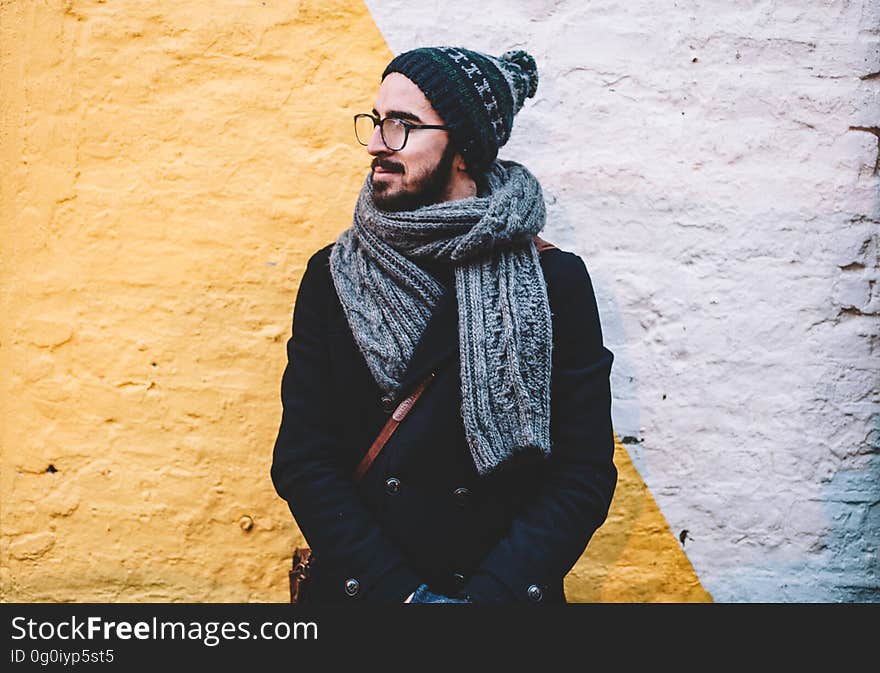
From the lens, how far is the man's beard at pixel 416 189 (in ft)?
7.06

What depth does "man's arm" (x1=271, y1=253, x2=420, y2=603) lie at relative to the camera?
2.04m

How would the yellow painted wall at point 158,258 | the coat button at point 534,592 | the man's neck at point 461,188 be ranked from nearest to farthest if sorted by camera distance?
the coat button at point 534,592 → the man's neck at point 461,188 → the yellow painted wall at point 158,258

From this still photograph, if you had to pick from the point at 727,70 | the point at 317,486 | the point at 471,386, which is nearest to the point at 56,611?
the point at 317,486

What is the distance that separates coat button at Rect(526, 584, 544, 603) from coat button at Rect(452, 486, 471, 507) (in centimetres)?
26

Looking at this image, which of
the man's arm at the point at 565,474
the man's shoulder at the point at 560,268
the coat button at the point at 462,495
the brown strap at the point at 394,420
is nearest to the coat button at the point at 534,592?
the man's arm at the point at 565,474

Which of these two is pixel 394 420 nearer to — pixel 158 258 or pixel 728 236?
pixel 158 258

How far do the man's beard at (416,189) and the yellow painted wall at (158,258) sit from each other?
0.69 meters

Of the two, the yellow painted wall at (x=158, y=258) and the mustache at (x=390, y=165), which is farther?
the yellow painted wall at (x=158, y=258)

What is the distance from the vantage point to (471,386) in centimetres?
204

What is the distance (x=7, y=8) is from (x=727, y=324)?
8.75 ft

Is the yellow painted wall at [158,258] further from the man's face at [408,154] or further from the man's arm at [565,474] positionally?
the man's arm at [565,474]

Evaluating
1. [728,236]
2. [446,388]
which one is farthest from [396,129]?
[728,236]

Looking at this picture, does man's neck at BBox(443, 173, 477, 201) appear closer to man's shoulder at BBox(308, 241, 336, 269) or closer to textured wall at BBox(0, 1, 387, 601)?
man's shoulder at BBox(308, 241, 336, 269)

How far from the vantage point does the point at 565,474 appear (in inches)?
81.5
